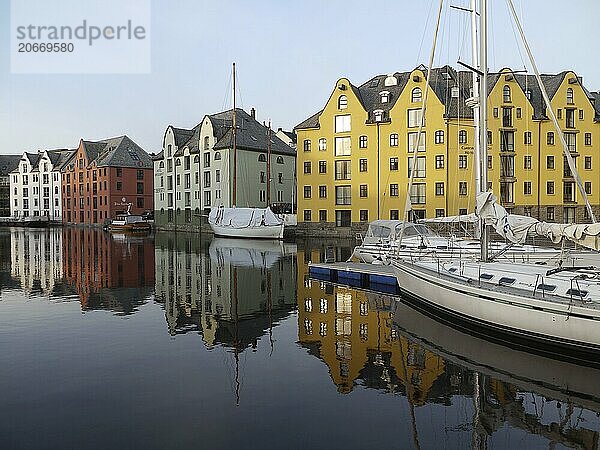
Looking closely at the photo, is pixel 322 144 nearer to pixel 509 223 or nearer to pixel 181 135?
pixel 181 135

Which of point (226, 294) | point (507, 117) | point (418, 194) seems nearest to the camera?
point (226, 294)

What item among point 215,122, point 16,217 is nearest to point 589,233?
point 215,122

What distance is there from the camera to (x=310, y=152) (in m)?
66.0

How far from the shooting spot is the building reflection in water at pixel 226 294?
17859 millimetres

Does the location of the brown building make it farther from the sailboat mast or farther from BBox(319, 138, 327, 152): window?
the sailboat mast

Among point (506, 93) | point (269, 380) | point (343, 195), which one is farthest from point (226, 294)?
point (506, 93)

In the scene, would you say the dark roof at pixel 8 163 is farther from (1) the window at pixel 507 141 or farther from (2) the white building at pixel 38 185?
(1) the window at pixel 507 141

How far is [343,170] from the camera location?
63.4 metres

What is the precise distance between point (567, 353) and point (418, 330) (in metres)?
4.29

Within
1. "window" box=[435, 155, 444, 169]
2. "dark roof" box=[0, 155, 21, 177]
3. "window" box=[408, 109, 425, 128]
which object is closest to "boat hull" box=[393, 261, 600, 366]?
"window" box=[435, 155, 444, 169]

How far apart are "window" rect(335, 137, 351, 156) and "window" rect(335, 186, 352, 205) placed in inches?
146

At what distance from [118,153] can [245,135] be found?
35051mm

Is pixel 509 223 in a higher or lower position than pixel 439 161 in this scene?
lower

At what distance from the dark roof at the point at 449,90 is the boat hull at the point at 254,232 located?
1402cm
